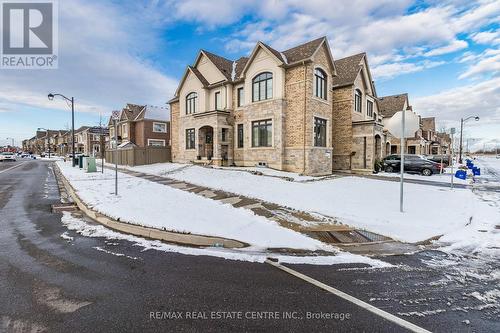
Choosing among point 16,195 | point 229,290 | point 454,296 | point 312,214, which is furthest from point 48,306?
point 16,195

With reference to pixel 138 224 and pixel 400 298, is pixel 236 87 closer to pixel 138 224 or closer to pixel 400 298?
pixel 138 224

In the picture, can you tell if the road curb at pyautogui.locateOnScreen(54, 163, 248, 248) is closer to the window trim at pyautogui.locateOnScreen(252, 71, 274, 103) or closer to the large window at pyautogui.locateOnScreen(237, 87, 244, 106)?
the window trim at pyautogui.locateOnScreen(252, 71, 274, 103)

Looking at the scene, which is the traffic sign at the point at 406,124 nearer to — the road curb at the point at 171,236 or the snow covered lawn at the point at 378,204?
the snow covered lawn at the point at 378,204

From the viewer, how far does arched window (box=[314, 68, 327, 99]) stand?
19156mm

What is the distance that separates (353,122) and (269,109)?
8188mm

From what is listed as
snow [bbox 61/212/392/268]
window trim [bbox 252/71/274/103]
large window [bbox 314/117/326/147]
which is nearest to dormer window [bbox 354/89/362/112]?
large window [bbox 314/117/326/147]

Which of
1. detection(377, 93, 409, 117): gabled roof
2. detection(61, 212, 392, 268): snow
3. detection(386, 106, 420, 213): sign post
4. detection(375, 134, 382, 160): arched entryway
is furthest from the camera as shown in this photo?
detection(377, 93, 409, 117): gabled roof

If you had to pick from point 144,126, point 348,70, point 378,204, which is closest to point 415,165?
point 348,70

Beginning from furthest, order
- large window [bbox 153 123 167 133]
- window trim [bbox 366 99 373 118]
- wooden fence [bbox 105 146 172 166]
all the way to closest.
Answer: large window [bbox 153 123 167 133] < wooden fence [bbox 105 146 172 166] < window trim [bbox 366 99 373 118]

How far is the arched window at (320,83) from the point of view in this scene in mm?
19156

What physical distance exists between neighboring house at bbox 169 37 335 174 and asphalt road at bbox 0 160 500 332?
1406cm

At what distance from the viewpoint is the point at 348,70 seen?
23875 millimetres

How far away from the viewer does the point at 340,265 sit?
4.70m

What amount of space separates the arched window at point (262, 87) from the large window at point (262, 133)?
6.39 feet
